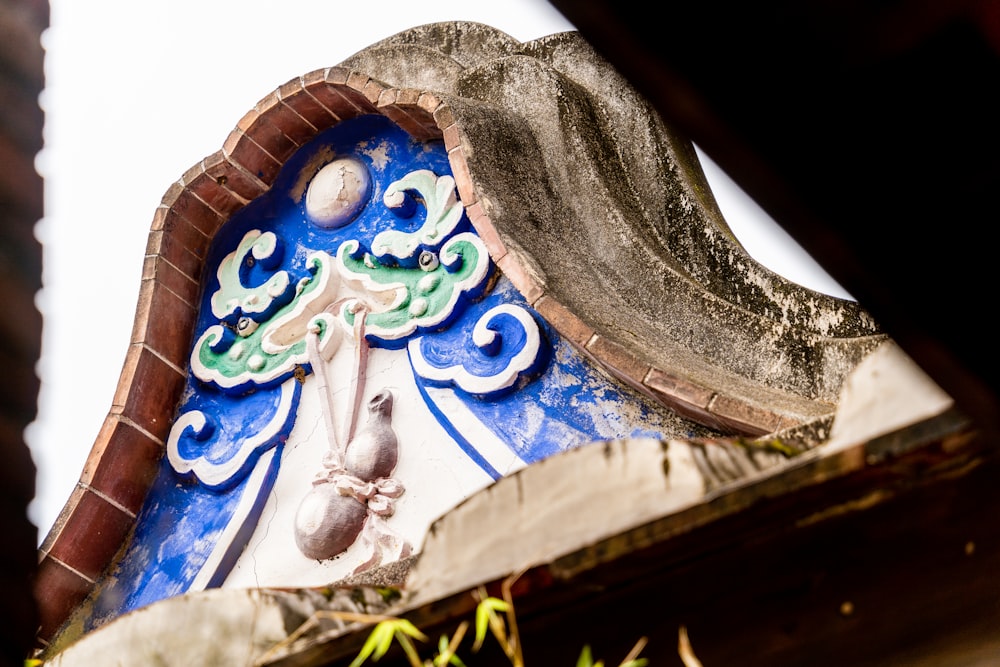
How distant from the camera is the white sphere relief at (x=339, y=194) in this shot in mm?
3359

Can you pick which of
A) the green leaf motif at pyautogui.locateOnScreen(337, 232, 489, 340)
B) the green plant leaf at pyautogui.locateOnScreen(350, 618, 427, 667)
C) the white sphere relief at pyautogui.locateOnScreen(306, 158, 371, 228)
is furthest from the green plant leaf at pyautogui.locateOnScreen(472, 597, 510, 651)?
the white sphere relief at pyautogui.locateOnScreen(306, 158, 371, 228)

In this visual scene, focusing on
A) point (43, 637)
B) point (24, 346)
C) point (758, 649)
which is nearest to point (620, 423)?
point (758, 649)

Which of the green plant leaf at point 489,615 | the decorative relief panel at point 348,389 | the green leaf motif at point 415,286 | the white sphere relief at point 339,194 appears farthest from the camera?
the white sphere relief at point 339,194

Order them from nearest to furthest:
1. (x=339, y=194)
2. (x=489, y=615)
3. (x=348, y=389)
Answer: (x=489, y=615) < (x=348, y=389) < (x=339, y=194)

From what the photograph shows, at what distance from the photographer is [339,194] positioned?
3367 mm

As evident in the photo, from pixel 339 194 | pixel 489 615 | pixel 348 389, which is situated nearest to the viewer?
pixel 489 615

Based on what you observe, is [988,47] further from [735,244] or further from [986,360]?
[735,244]

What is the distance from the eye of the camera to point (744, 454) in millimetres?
1453

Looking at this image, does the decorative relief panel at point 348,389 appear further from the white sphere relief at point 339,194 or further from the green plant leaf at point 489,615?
the green plant leaf at point 489,615

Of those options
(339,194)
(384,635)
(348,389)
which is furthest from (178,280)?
(384,635)

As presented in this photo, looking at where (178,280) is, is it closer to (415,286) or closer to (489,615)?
(415,286)

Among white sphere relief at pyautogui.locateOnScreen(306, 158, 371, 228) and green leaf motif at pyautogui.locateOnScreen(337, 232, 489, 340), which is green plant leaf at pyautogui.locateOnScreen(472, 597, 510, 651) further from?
white sphere relief at pyautogui.locateOnScreen(306, 158, 371, 228)

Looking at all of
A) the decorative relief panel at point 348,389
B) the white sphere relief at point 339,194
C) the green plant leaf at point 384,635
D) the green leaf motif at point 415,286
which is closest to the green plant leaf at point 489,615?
the green plant leaf at point 384,635

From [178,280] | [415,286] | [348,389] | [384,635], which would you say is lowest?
[384,635]
